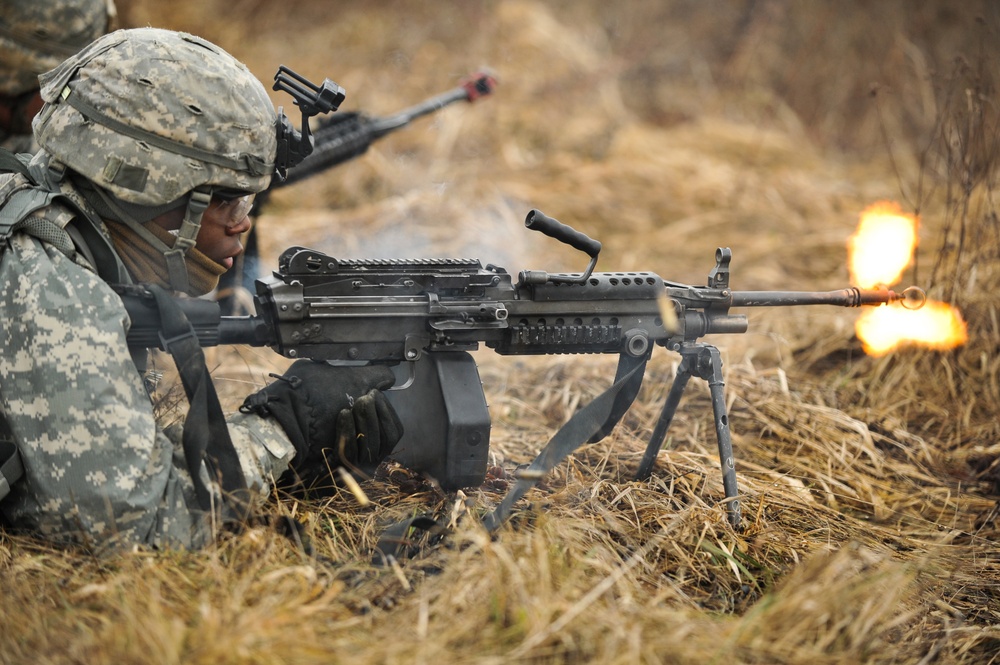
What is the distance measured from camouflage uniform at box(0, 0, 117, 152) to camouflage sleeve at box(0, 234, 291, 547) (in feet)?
9.56

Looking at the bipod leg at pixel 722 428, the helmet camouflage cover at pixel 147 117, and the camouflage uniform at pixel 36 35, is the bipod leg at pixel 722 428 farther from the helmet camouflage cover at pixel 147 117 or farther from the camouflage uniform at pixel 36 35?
the camouflage uniform at pixel 36 35

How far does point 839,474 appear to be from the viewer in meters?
4.33

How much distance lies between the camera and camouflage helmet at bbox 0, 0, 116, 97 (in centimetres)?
491

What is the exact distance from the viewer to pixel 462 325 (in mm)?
3381

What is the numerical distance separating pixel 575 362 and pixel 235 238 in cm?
282

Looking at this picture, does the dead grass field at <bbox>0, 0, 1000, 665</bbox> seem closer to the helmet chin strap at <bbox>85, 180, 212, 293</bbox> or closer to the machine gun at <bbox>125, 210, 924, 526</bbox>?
the machine gun at <bbox>125, 210, 924, 526</bbox>

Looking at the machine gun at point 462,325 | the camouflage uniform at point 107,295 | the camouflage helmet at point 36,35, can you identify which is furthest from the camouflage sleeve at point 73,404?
the camouflage helmet at point 36,35

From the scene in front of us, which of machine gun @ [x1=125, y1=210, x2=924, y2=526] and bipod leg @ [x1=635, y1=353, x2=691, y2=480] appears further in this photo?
bipod leg @ [x1=635, y1=353, x2=691, y2=480]

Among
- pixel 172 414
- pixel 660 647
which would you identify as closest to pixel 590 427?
pixel 660 647

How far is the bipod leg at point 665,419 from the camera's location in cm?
373

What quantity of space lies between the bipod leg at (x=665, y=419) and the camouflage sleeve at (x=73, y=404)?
2.08 metres

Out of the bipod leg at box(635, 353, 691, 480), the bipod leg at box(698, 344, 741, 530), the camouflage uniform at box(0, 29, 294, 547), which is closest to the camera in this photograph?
the camouflage uniform at box(0, 29, 294, 547)

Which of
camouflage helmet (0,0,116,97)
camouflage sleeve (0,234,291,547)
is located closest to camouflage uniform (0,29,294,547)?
camouflage sleeve (0,234,291,547)

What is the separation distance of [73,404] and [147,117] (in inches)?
37.9
